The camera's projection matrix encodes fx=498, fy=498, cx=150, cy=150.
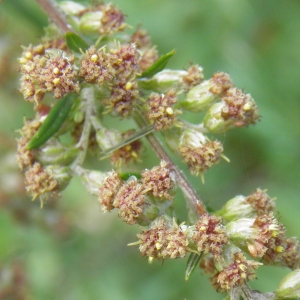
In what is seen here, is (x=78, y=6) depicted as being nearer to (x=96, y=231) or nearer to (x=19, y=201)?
(x=19, y=201)

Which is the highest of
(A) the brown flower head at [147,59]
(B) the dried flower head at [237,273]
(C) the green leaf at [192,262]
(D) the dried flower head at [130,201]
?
(A) the brown flower head at [147,59]

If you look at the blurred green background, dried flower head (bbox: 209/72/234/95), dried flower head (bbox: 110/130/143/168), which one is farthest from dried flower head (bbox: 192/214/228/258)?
the blurred green background

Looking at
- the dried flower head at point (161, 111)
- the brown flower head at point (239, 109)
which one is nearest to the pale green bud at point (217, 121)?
the brown flower head at point (239, 109)

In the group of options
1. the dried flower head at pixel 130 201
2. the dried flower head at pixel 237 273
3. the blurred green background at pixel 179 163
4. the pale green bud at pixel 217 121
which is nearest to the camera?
the dried flower head at pixel 237 273

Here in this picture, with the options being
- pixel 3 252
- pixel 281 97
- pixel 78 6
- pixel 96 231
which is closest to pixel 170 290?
pixel 96 231

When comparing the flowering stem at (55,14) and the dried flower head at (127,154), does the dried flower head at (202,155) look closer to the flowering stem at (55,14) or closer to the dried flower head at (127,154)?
the dried flower head at (127,154)

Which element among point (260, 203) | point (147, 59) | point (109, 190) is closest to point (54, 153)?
point (109, 190)

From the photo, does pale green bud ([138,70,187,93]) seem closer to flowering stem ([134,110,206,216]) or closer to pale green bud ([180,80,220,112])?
pale green bud ([180,80,220,112])
